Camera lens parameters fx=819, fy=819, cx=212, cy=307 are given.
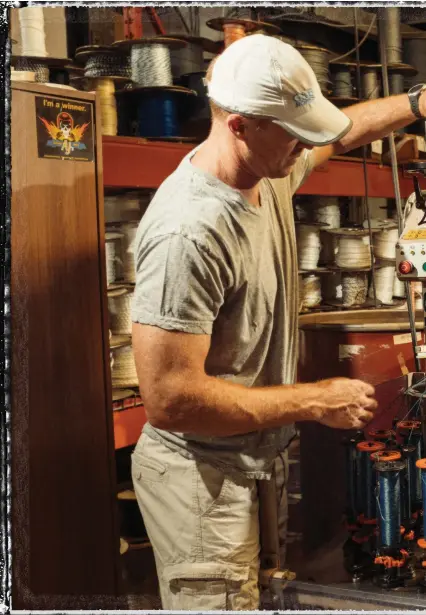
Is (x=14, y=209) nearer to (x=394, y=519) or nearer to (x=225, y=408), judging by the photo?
(x=225, y=408)

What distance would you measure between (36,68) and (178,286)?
148 cm

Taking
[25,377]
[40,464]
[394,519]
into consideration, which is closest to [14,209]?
[25,377]

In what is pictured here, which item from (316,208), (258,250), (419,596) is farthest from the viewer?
(316,208)

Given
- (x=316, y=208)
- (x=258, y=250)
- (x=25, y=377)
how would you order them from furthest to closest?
1. (x=316, y=208)
2. (x=25, y=377)
3. (x=258, y=250)

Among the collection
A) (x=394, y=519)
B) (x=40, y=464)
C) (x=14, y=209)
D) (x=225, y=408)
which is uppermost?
(x=14, y=209)

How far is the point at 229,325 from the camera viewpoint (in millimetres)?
1671

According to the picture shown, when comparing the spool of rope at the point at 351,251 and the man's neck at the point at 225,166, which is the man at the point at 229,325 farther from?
the spool of rope at the point at 351,251

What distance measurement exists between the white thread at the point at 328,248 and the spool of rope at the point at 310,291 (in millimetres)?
329

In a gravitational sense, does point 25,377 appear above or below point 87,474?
above

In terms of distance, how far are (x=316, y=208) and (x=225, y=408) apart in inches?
150

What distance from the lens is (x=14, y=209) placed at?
220 cm

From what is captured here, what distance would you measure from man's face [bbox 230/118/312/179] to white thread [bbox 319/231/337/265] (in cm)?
365

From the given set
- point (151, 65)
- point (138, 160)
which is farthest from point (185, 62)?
point (138, 160)

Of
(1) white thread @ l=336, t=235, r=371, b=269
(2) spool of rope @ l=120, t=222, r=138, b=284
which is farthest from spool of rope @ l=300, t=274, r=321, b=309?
(2) spool of rope @ l=120, t=222, r=138, b=284
